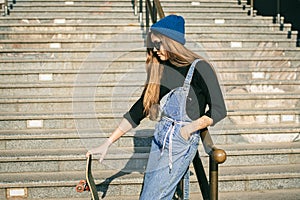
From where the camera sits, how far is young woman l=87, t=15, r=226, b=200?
3.07m

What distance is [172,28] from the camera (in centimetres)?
306

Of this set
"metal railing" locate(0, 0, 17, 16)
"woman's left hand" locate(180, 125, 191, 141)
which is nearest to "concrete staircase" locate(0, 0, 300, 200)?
"metal railing" locate(0, 0, 17, 16)

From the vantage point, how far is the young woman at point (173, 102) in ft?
10.1

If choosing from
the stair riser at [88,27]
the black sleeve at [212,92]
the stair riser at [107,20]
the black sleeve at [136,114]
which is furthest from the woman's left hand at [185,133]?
the stair riser at [107,20]

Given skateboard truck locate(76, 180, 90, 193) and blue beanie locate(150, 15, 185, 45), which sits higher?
blue beanie locate(150, 15, 185, 45)

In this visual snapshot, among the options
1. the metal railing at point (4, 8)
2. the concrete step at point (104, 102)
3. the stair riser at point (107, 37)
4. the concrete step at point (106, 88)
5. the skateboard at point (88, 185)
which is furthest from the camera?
the metal railing at point (4, 8)

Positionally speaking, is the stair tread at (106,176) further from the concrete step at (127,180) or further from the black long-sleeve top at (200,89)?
the black long-sleeve top at (200,89)

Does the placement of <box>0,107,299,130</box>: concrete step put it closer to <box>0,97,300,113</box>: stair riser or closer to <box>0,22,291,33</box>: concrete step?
<box>0,97,300,113</box>: stair riser

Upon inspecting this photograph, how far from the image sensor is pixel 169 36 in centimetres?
304

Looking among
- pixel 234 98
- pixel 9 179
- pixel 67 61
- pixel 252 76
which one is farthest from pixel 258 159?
pixel 67 61

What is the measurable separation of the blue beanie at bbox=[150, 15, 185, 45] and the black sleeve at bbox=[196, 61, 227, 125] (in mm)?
180

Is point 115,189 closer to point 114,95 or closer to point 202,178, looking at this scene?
point 114,95

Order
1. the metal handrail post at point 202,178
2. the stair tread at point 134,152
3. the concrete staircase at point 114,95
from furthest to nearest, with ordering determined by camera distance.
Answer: the stair tread at point 134,152, the concrete staircase at point 114,95, the metal handrail post at point 202,178

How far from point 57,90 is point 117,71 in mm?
779
